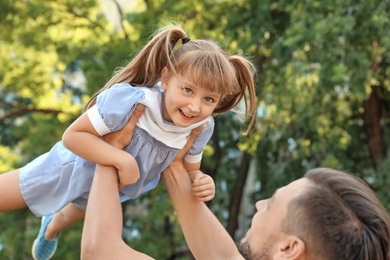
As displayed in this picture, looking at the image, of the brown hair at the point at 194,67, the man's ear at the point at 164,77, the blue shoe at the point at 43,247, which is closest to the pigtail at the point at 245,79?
the brown hair at the point at 194,67

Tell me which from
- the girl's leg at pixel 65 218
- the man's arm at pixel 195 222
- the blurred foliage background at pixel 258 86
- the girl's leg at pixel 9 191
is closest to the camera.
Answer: the man's arm at pixel 195 222

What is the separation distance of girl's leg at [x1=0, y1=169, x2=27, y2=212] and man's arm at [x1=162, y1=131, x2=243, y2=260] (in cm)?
57

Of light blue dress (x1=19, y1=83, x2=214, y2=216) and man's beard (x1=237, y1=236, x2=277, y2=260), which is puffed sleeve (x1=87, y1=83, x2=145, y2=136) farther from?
man's beard (x1=237, y1=236, x2=277, y2=260)

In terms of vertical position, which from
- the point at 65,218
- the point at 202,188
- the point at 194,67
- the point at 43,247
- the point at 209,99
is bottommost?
the point at 43,247

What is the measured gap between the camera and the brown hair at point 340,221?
2293 mm

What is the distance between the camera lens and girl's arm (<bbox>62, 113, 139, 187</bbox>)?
258 centimetres

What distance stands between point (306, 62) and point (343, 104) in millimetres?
1445

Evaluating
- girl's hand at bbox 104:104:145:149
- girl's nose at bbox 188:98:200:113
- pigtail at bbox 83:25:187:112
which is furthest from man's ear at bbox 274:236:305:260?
pigtail at bbox 83:25:187:112

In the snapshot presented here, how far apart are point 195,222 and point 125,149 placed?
39 centimetres

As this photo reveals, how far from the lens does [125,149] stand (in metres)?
2.76

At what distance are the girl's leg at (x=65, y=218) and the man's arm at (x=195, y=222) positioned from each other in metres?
0.49

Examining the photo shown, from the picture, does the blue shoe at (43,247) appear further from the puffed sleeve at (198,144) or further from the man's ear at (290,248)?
the man's ear at (290,248)

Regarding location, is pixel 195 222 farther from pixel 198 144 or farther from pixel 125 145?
pixel 125 145

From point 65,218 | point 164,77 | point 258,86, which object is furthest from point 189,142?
point 258,86
